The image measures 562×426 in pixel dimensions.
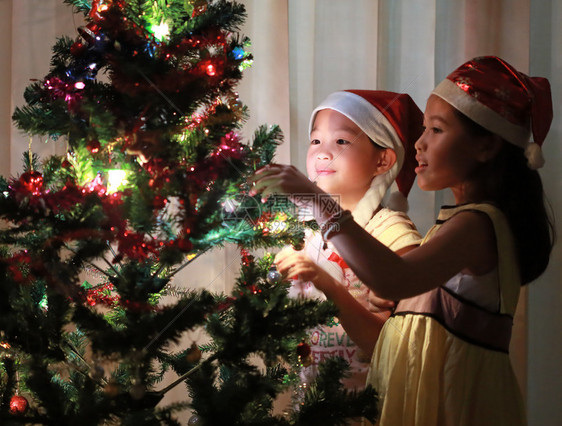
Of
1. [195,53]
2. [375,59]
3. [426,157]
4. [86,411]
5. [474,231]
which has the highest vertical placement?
[375,59]

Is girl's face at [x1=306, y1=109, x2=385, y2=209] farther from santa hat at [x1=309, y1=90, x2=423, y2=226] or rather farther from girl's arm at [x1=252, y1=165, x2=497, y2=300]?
girl's arm at [x1=252, y1=165, x2=497, y2=300]

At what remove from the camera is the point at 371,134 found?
1293mm

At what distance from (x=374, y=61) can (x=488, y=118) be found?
25.8 inches

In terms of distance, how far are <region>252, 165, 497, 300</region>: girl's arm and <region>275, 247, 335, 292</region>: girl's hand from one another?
227 mm

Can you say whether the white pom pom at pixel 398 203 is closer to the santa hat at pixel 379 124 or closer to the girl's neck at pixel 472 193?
the santa hat at pixel 379 124

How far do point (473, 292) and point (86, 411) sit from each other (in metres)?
0.64

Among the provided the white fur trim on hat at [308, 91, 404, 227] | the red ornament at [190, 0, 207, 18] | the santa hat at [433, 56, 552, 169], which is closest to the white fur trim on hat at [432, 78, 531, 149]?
the santa hat at [433, 56, 552, 169]

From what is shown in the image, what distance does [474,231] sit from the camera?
100cm

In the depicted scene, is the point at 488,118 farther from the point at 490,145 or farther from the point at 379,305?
the point at 379,305

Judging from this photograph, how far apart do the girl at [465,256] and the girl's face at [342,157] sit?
202 millimetres

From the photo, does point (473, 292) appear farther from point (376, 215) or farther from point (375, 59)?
point (375, 59)

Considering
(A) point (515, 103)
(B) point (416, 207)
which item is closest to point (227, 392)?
(A) point (515, 103)

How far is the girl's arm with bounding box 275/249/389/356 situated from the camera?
1.18 metres

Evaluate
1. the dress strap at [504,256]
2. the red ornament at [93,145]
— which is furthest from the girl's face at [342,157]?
the red ornament at [93,145]
